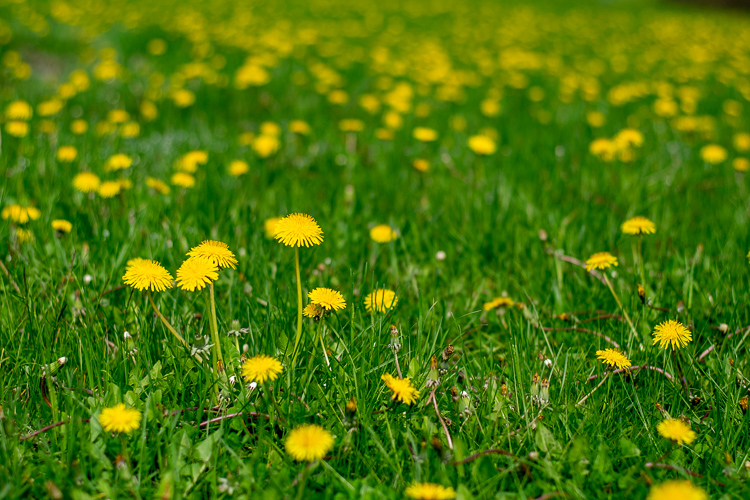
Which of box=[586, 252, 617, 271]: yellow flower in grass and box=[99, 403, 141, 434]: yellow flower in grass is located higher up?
box=[586, 252, 617, 271]: yellow flower in grass

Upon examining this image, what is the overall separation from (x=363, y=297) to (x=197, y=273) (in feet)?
1.70

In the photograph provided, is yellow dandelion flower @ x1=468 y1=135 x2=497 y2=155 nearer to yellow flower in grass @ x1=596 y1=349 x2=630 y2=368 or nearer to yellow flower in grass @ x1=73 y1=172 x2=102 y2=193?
yellow flower in grass @ x1=596 y1=349 x2=630 y2=368

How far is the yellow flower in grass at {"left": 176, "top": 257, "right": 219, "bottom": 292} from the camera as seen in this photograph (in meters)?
1.16

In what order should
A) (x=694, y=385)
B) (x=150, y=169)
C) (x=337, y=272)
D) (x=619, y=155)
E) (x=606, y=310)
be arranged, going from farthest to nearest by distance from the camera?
(x=619, y=155) < (x=150, y=169) < (x=337, y=272) < (x=606, y=310) < (x=694, y=385)

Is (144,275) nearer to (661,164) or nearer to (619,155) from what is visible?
(619,155)

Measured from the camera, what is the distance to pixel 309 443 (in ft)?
3.16

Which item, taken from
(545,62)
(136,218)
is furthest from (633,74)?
(136,218)

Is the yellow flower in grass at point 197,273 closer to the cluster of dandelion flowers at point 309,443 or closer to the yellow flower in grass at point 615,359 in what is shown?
the cluster of dandelion flowers at point 309,443

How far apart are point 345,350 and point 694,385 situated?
2.85 ft

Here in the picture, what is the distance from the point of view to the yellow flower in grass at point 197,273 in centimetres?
116

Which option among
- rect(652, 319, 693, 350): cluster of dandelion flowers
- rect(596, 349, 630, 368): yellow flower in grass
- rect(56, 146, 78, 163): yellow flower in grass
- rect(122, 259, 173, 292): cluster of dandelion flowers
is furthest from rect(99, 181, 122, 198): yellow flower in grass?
rect(652, 319, 693, 350): cluster of dandelion flowers

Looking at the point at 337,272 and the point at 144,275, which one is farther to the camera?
the point at 337,272

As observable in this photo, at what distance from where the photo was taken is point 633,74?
5605 mm

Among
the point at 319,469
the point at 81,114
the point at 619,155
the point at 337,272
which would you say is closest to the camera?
the point at 319,469
